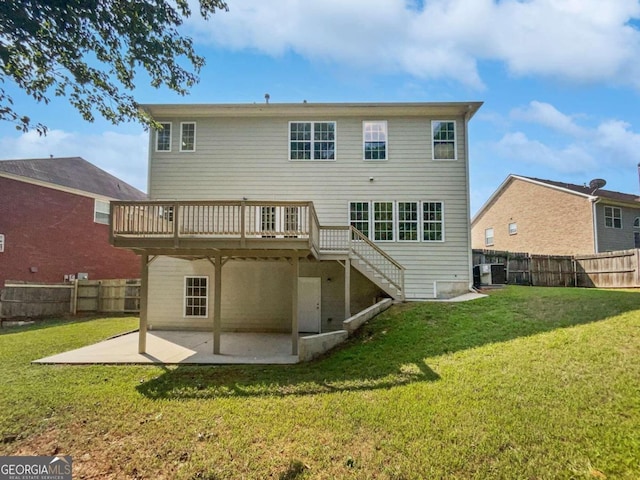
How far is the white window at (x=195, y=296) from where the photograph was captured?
1184cm

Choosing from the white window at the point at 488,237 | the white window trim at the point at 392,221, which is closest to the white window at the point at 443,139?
the white window trim at the point at 392,221

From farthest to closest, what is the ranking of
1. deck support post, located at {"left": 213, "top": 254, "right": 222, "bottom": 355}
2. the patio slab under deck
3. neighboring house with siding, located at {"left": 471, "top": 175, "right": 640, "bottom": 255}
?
1. neighboring house with siding, located at {"left": 471, "top": 175, "right": 640, "bottom": 255}
2. deck support post, located at {"left": 213, "top": 254, "right": 222, "bottom": 355}
3. the patio slab under deck

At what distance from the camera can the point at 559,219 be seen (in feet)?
61.4

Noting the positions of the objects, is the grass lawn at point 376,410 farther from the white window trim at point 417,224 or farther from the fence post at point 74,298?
the fence post at point 74,298

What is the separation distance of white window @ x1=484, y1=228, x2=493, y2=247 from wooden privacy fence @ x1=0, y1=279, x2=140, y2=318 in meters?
21.8

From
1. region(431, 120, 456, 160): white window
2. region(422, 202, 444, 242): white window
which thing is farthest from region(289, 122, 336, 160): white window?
region(422, 202, 444, 242): white window

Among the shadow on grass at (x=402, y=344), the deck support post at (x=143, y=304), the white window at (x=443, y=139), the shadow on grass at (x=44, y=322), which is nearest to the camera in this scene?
the shadow on grass at (x=402, y=344)

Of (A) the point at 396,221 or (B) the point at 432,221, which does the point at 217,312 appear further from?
(B) the point at 432,221

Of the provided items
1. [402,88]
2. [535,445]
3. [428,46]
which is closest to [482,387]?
[535,445]

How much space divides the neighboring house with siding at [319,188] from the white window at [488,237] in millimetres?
13538

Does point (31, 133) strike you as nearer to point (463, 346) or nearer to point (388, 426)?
point (388, 426)

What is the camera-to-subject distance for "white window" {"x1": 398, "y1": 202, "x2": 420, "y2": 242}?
470 inches

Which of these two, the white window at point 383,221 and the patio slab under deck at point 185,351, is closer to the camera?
the patio slab under deck at point 185,351

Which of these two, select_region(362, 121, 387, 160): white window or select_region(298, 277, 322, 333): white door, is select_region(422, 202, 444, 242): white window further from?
select_region(298, 277, 322, 333): white door
